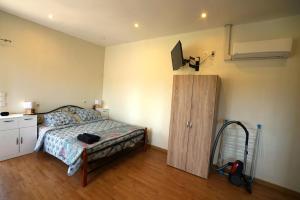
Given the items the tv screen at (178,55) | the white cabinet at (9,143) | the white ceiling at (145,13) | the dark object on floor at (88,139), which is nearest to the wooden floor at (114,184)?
the white cabinet at (9,143)

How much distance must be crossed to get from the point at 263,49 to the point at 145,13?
6.90 feet

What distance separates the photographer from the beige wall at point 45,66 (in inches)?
127

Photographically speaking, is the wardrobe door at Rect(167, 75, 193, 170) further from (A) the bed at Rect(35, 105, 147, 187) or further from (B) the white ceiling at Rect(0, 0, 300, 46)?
(B) the white ceiling at Rect(0, 0, 300, 46)

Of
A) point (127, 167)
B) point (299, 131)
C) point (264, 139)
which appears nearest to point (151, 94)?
point (127, 167)

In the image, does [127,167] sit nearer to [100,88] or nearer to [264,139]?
[264,139]

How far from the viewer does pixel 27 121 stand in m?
3.21

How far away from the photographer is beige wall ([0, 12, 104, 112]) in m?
3.24

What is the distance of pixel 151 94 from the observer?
4.15 m

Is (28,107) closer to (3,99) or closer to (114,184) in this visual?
(3,99)

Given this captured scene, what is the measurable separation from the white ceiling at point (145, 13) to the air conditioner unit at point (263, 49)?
48cm

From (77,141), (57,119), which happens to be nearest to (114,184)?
(77,141)

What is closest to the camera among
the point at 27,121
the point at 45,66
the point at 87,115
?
the point at 27,121

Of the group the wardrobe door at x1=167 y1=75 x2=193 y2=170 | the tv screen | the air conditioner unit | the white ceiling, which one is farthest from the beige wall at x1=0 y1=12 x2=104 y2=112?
the air conditioner unit

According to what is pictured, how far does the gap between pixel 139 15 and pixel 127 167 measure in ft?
9.58
